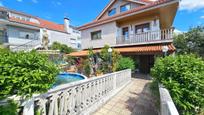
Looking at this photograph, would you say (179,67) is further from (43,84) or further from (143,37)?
(143,37)

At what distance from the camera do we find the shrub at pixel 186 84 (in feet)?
13.5

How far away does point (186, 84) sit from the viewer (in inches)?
167

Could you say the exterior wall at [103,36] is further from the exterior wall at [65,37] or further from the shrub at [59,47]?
the exterior wall at [65,37]

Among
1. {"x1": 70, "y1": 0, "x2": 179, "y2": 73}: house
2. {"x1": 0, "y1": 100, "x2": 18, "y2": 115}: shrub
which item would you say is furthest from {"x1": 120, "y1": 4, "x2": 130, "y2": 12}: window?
{"x1": 0, "y1": 100, "x2": 18, "y2": 115}: shrub

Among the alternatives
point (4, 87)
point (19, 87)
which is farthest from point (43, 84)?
point (4, 87)

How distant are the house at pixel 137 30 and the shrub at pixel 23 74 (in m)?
12.1

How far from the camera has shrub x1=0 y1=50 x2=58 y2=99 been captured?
2523mm

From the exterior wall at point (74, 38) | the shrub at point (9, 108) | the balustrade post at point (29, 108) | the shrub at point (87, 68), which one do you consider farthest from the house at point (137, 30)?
the exterior wall at point (74, 38)

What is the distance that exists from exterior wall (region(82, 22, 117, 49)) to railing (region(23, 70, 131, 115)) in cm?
1149

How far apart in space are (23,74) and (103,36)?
17352 millimetres

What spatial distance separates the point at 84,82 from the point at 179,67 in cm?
370

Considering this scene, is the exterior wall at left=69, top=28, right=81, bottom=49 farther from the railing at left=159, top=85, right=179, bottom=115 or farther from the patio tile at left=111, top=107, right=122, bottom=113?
the railing at left=159, top=85, right=179, bottom=115

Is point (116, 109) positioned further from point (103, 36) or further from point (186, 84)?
point (103, 36)

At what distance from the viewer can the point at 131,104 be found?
673cm
